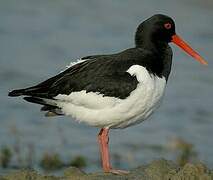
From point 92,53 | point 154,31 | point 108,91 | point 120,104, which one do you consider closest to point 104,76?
point 108,91

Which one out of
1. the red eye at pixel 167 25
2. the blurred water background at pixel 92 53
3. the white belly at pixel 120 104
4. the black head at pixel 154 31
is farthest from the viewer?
the blurred water background at pixel 92 53

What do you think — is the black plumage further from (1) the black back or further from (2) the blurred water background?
(2) the blurred water background

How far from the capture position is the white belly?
970 cm

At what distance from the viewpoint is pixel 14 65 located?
16719 mm

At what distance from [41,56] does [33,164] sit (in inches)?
190

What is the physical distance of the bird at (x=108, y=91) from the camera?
383 inches

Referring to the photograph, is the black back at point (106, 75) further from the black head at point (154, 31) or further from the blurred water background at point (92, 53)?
the blurred water background at point (92, 53)

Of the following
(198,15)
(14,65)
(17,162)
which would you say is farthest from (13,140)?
(198,15)

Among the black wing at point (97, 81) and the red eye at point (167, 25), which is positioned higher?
the red eye at point (167, 25)

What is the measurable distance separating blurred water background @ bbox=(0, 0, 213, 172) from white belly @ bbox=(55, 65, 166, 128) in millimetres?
2796

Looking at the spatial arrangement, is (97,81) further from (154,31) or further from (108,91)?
(154,31)

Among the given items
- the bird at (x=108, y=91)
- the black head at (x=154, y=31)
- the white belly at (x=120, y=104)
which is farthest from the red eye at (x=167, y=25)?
the white belly at (x=120, y=104)

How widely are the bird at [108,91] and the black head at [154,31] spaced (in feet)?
1.24

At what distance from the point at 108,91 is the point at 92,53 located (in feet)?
22.7
